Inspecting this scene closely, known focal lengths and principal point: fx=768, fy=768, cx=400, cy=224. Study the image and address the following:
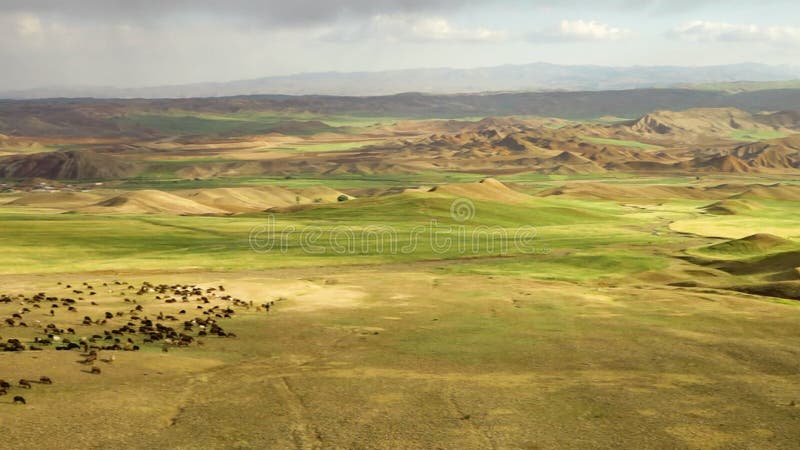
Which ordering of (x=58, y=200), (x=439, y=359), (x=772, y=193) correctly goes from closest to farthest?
1. (x=439, y=359)
2. (x=58, y=200)
3. (x=772, y=193)

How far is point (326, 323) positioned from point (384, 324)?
3.43 metres

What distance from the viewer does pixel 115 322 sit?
142 ft

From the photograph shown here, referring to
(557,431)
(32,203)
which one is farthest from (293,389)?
(32,203)

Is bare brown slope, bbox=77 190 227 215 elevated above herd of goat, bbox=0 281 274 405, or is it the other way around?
herd of goat, bbox=0 281 274 405

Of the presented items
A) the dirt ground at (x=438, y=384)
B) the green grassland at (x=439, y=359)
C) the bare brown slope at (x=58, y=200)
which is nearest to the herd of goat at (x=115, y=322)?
the green grassland at (x=439, y=359)

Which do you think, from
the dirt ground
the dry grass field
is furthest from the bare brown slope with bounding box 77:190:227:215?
the dirt ground

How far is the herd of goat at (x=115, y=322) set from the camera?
3481 cm

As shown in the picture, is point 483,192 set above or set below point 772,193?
above

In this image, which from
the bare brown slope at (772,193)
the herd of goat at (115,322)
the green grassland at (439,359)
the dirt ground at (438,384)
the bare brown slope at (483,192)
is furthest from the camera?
the bare brown slope at (772,193)

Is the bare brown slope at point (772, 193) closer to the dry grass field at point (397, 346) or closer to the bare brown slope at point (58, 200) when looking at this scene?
the dry grass field at point (397, 346)

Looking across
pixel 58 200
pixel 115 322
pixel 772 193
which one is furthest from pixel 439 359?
pixel 772 193

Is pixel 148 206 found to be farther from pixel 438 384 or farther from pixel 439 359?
pixel 438 384

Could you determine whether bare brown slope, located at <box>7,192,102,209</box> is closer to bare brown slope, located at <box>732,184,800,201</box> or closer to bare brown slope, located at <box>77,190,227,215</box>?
bare brown slope, located at <box>77,190,227,215</box>

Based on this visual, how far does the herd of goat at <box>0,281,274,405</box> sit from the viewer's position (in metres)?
34.8
